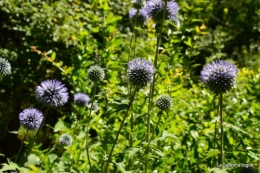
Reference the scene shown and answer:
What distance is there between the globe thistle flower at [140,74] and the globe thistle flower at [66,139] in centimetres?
87

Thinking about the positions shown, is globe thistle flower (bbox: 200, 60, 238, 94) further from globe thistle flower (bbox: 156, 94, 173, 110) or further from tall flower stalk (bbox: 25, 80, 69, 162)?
tall flower stalk (bbox: 25, 80, 69, 162)

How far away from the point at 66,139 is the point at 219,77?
1.35 metres

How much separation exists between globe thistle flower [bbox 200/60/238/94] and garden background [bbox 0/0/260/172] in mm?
225

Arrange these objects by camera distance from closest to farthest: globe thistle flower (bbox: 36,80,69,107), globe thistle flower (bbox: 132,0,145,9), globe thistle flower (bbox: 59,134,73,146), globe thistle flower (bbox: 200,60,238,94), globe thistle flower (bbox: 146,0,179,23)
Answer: globe thistle flower (bbox: 200,60,238,94) < globe thistle flower (bbox: 36,80,69,107) < globe thistle flower (bbox: 146,0,179,23) < globe thistle flower (bbox: 59,134,73,146) < globe thistle flower (bbox: 132,0,145,9)

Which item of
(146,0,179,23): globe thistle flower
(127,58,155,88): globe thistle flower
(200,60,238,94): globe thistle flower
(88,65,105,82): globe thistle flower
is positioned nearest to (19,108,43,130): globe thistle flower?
(88,65,105,82): globe thistle flower

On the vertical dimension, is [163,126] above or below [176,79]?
below

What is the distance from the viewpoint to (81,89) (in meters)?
3.06

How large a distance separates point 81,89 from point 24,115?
25.6 inches

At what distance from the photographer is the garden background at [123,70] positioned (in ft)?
8.09

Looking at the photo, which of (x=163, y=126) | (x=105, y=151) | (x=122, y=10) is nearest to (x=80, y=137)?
(x=105, y=151)

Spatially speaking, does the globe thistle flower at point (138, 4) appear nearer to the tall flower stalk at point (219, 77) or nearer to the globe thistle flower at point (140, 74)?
the globe thistle flower at point (140, 74)

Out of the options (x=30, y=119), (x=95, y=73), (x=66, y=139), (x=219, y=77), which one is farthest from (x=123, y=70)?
(x=219, y=77)

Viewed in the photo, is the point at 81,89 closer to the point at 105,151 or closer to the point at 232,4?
the point at 105,151

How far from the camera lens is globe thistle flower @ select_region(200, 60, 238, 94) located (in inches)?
74.6
